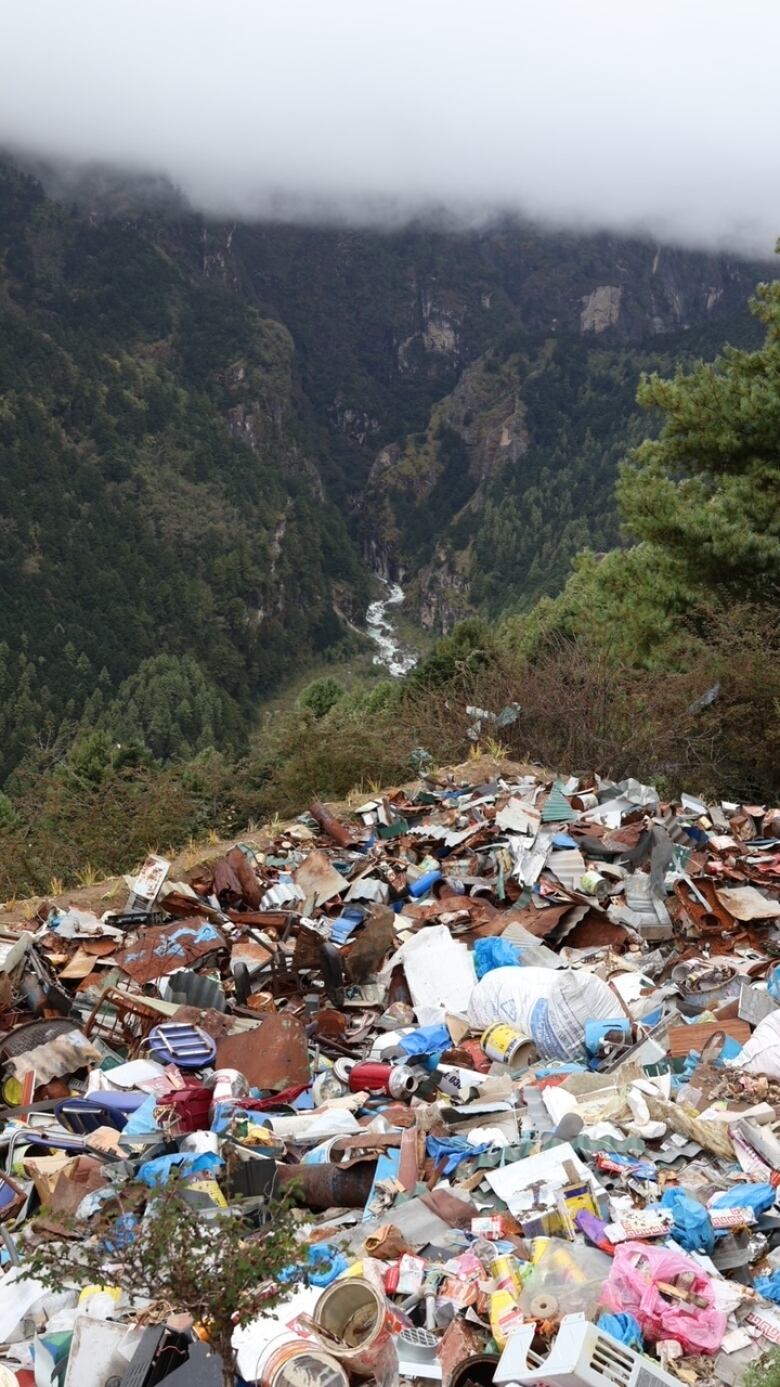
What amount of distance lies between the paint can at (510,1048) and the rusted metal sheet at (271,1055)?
3.01 ft

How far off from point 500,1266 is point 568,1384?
24.8 inches

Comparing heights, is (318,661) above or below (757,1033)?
below

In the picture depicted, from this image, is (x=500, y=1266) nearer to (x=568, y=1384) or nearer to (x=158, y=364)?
(x=568, y=1384)

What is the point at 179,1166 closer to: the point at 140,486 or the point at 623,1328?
the point at 623,1328

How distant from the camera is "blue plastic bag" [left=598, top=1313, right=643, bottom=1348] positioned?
278cm

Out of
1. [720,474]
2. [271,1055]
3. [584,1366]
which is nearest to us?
[584,1366]

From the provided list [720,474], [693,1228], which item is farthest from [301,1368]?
[720,474]

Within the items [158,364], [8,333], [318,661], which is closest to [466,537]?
[318,661]

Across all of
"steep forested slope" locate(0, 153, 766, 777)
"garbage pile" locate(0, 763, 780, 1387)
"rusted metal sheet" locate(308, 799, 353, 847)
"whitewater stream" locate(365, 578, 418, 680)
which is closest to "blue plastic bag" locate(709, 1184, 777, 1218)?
"garbage pile" locate(0, 763, 780, 1387)

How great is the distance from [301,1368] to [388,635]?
131673mm

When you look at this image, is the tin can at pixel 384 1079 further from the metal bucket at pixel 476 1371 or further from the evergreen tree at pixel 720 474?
the evergreen tree at pixel 720 474

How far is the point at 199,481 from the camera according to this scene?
13825 centimetres

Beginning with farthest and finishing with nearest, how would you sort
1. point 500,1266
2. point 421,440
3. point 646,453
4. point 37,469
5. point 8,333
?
point 421,440
point 8,333
point 37,469
point 646,453
point 500,1266

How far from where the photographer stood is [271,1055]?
4.94 m
